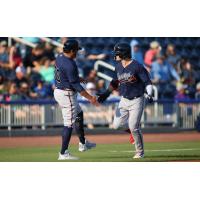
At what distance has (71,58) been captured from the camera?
9078 millimetres

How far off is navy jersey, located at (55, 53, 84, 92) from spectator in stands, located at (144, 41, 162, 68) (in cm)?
452

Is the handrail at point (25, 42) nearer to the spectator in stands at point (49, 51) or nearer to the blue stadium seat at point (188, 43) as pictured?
the spectator in stands at point (49, 51)

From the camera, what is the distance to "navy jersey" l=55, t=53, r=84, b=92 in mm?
8938

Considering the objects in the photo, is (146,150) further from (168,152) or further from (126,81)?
(126,81)

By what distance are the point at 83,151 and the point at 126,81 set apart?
109 cm

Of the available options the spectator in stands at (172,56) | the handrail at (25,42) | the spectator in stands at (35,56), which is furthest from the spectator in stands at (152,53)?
the handrail at (25,42)

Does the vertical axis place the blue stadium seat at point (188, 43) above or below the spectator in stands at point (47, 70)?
above

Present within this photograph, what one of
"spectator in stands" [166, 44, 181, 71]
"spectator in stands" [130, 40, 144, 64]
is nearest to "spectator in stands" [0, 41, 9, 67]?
"spectator in stands" [130, 40, 144, 64]

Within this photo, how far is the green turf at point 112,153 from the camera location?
364 inches

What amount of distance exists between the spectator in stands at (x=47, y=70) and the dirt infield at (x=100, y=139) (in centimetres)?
96

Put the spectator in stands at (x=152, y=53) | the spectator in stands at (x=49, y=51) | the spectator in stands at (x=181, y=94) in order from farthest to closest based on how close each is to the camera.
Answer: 1. the spectator in stands at (x=181, y=94)
2. the spectator in stands at (x=49, y=51)
3. the spectator in stands at (x=152, y=53)

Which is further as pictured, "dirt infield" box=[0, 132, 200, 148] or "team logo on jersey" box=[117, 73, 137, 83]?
"dirt infield" box=[0, 132, 200, 148]

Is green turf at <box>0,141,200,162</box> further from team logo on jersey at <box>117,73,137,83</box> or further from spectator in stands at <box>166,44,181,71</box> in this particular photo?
spectator in stands at <box>166,44,181,71</box>

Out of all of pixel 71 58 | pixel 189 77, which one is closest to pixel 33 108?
pixel 189 77
